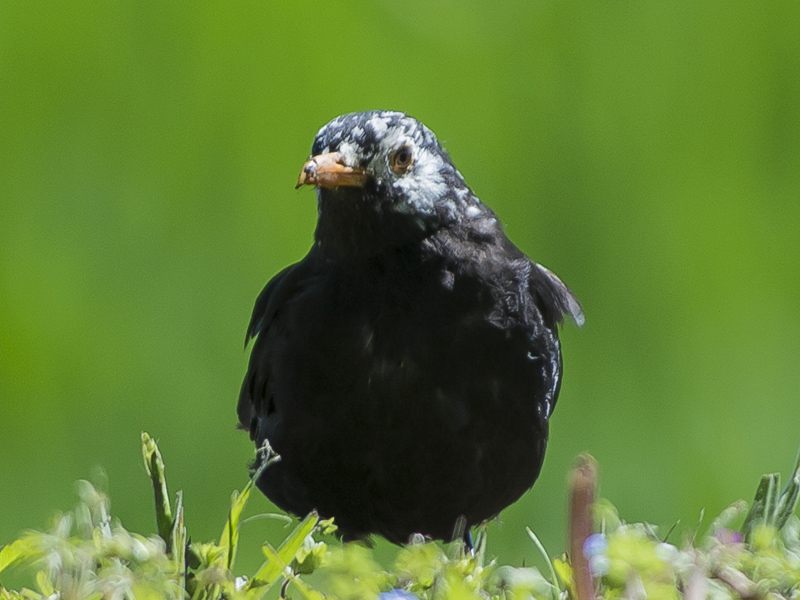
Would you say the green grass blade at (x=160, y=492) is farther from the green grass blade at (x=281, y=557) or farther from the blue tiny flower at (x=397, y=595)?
the blue tiny flower at (x=397, y=595)

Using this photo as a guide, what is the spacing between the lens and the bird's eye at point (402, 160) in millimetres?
3153

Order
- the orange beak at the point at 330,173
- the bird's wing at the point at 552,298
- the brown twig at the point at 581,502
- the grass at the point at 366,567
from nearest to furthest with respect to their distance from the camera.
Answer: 1. the brown twig at the point at 581,502
2. the grass at the point at 366,567
3. the orange beak at the point at 330,173
4. the bird's wing at the point at 552,298

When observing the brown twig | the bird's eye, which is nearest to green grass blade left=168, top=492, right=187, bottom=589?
the brown twig

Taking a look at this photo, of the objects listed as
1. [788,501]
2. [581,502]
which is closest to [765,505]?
[788,501]

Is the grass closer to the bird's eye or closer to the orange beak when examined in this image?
the orange beak

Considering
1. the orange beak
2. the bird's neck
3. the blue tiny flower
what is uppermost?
the orange beak

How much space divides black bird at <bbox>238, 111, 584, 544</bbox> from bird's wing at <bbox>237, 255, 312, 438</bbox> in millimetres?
85

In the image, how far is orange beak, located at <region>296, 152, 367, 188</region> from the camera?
2832 mm

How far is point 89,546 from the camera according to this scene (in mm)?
1108

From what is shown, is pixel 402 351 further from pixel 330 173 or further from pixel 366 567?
pixel 366 567

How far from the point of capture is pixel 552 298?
3.58m

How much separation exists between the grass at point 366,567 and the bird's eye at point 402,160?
77.8 inches

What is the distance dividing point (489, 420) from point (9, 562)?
2282 millimetres

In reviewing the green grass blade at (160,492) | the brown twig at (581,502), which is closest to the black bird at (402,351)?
the green grass blade at (160,492)
